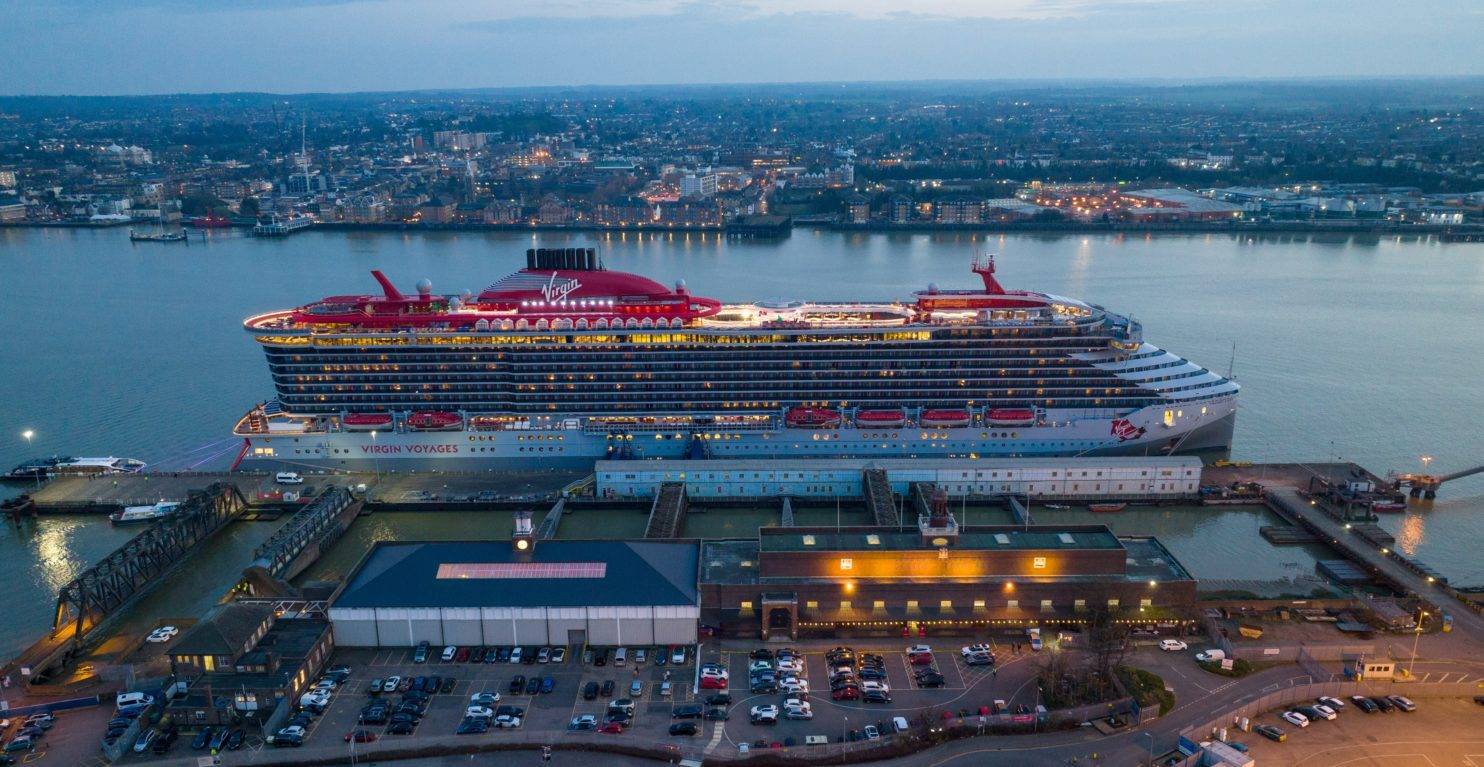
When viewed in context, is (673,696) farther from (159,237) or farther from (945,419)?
(159,237)

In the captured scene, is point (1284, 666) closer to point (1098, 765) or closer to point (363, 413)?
point (1098, 765)

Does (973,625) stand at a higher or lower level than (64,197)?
lower

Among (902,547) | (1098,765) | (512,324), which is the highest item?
(512,324)

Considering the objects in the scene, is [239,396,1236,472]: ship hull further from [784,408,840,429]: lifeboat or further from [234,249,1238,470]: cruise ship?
[784,408,840,429]: lifeboat

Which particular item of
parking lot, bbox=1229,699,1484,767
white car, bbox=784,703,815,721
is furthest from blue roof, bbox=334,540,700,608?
parking lot, bbox=1229,699,1484,767

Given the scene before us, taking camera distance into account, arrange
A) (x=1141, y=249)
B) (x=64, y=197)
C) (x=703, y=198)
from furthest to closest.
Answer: (x=64, y=197) → (x=703, y=198) → (x=1141, y=249)

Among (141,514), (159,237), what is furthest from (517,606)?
(159,237)

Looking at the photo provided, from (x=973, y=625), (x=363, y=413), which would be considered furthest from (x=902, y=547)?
(x=363, y=413)

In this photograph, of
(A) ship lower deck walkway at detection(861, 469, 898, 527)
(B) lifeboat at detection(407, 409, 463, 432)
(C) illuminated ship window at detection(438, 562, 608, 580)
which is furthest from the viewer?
(B) lifeboat at detection(407, 409, 463, 432)
